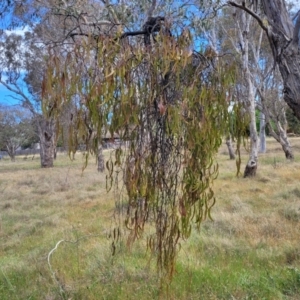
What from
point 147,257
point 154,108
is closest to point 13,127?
point 147,257

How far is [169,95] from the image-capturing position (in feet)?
6.65

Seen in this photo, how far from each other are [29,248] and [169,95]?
4199 mm

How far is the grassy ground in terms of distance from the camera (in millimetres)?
3471

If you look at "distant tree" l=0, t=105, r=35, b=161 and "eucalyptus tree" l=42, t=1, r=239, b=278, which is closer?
"eucalyptus tree" l=42, t=1, r=239, b=278

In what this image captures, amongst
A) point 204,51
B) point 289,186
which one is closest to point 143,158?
point 204,51

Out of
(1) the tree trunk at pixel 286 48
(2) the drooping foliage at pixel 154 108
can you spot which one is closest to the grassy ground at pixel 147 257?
(2) the drooping foliage at pixel 154 108

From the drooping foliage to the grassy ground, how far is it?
0.73m

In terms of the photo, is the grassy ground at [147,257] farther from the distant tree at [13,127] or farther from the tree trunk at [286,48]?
the distant tree at [13,127]

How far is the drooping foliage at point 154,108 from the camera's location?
1.88 metres

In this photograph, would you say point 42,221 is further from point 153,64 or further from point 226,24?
point 226,24

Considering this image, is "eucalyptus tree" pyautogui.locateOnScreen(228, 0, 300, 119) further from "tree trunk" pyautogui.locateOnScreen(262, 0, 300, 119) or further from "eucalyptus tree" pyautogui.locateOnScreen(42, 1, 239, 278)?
"eucalyptus tree" pyautogui.locateOnScreen(42, 1, 239, 278)

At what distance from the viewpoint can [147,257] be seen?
423cm

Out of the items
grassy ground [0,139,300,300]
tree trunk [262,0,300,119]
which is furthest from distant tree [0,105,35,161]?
tree trunk [262,0,300,119]

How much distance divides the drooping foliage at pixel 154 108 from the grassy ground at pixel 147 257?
2.39 feet
